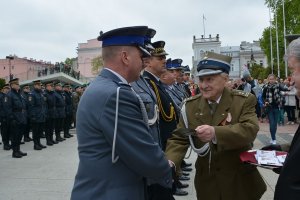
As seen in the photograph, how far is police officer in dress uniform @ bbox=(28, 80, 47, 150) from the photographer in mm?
11414

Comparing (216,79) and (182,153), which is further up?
(216,79)

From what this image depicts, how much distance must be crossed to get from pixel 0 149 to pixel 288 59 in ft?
36.2

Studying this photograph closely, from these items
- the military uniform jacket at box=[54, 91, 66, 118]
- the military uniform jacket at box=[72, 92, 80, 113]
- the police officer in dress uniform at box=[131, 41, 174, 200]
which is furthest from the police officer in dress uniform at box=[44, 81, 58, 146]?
the police officer in dress uniform at box=[131, 41, 174, 200]

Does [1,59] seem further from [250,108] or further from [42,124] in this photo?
[250,108]

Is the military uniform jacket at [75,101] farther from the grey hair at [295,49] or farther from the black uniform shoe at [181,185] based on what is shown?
the grey hair at [295,49]

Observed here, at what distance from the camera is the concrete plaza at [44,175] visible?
19.6ft

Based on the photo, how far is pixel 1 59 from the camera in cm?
8138

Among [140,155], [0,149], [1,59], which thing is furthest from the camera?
[1,59]

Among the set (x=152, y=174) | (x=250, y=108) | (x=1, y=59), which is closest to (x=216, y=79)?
(x=250, y=108)

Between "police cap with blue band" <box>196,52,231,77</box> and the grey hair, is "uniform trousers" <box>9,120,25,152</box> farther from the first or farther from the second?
the grey hair

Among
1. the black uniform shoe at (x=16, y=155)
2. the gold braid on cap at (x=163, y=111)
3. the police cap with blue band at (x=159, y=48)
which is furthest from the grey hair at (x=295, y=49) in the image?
the black uniform shoe at (x=16, y=155)

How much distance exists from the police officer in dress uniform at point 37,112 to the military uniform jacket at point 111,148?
949 centimetres

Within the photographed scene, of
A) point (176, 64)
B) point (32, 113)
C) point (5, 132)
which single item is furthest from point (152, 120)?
point (5, 132)

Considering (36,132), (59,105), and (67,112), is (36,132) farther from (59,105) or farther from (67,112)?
(67,112)
